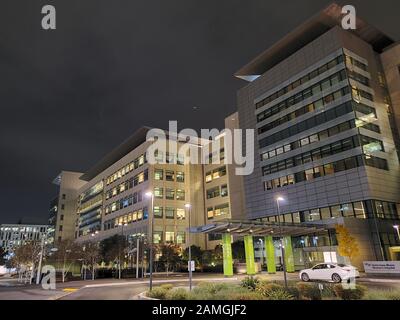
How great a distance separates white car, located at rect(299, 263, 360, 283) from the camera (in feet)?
83.3

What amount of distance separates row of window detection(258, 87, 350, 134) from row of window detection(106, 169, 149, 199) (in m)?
34.3

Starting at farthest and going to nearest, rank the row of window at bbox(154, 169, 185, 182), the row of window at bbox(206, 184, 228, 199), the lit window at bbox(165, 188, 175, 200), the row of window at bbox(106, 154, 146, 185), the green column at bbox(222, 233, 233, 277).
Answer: the row of window at bbox(106, 154, 146, 185) → the row of window at bbox(206, 184, 228, 199) → the lit window at bbox(165, 188, 175, 200) → the row of window at bbox(154, 169, 185, 182) → the green column at bbox(222, 233, 233, 277)

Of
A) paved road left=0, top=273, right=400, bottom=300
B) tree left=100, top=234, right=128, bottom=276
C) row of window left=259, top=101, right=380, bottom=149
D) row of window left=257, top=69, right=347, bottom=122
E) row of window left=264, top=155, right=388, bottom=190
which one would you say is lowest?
paved road left=0, top=273, right=400, bottom=300

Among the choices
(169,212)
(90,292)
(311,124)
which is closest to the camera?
(90,292)

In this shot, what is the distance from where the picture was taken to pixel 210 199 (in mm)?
92688

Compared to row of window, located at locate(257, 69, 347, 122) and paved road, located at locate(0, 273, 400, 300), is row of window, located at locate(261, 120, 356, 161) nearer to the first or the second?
row of window, located at locate(257, 69, 347, 122)

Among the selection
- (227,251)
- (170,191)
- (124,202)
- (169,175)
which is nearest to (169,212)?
(170,191)

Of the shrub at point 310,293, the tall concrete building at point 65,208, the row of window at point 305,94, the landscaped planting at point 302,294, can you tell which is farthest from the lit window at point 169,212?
the tall concrete building at point 65,208

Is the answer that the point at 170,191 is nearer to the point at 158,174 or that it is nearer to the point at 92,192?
the point at 158,174

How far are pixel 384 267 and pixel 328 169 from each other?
25.9 metres

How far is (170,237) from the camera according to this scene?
84750mm

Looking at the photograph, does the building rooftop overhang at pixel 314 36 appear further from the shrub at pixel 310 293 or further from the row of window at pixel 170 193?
the shrub at pixel 310 293

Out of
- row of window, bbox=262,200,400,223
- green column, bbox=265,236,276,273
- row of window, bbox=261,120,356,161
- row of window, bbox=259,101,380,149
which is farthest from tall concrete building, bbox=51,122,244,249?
green column, bbox=265,236,276,273
